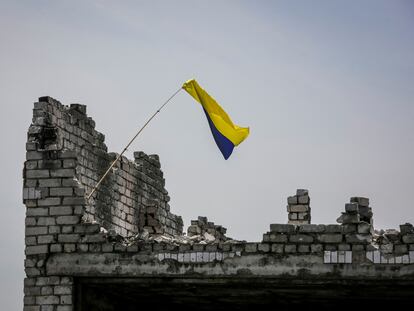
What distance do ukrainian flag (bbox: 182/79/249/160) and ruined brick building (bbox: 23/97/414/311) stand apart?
1.77 m

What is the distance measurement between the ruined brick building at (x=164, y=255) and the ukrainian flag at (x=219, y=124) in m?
1.77

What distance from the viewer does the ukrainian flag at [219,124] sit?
Answer: 74.6ft

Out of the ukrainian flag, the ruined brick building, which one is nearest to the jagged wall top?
the ruined brick building

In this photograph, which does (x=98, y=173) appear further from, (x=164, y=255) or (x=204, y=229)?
(x=164, y=255)

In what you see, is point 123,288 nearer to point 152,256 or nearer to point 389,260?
point 152,256

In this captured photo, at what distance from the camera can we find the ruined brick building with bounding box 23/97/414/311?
19781 millimetres

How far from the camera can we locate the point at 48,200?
69.1 feet

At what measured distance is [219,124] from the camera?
74.6 ft

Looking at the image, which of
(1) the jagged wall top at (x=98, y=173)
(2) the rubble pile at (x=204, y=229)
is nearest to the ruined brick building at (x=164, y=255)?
(1) the jagged wall top at (x=98, y=173)

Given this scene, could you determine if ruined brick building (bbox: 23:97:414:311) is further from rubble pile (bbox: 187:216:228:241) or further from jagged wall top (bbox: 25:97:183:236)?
rubble pile (bbox: 187:216:228:241)

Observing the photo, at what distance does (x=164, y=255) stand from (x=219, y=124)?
10.1ft

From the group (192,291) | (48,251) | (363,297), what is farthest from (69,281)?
(363,297)

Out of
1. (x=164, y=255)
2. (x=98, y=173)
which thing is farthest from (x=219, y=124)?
(x=164, y=255)

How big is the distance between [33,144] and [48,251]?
163 cm
